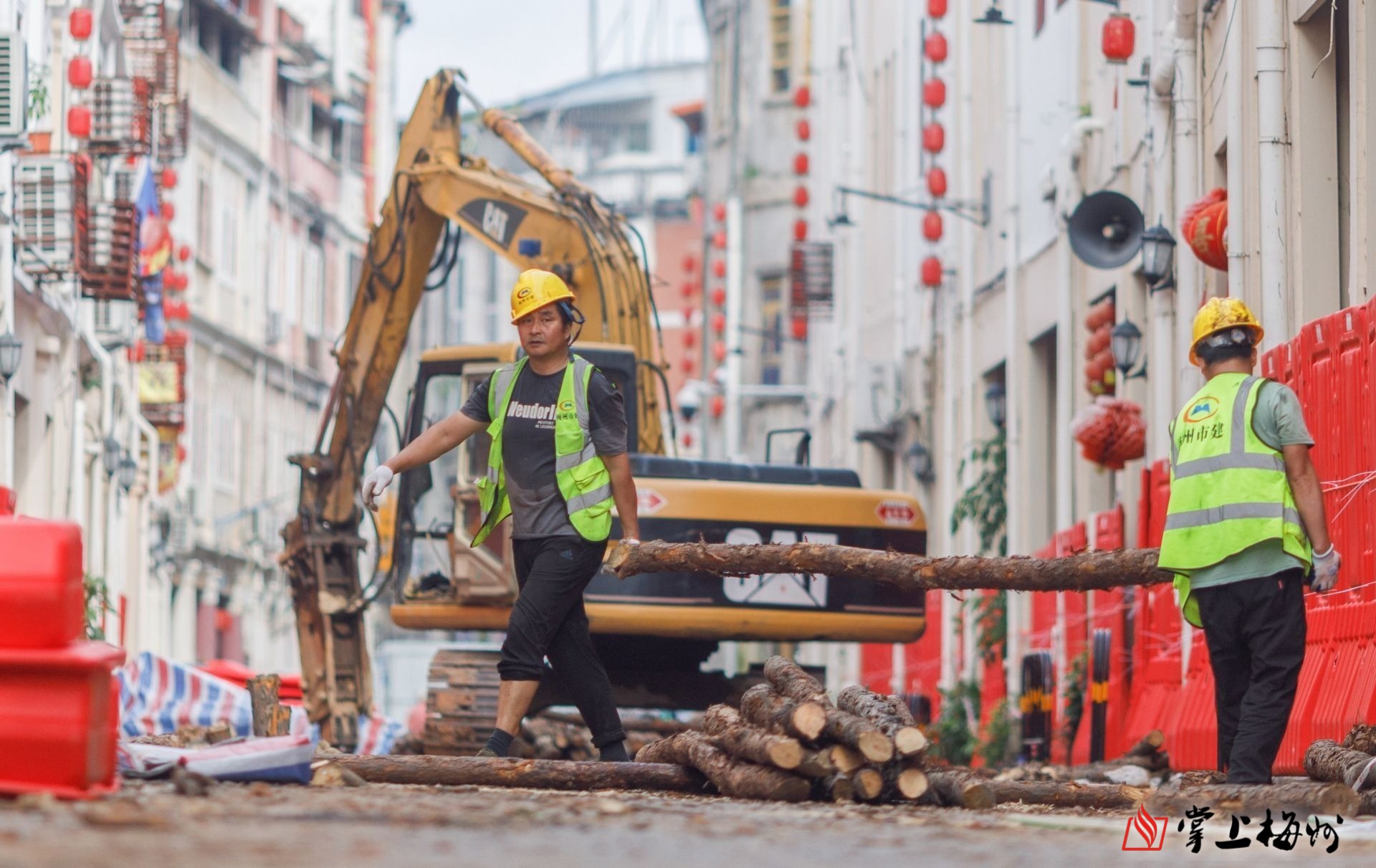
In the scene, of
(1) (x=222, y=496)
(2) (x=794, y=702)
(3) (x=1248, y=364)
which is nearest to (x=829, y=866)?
(2) (x=794, y=702)

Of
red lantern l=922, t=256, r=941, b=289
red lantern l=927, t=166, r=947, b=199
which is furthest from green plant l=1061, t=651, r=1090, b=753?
red lantern l=927, t=166, r=947, b=199

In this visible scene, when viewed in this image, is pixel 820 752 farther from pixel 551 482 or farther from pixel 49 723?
pixel 49 723

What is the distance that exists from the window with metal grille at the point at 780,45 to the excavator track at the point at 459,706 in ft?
121

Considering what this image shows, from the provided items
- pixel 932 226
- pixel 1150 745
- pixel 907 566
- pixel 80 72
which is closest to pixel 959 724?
pixel 932 226

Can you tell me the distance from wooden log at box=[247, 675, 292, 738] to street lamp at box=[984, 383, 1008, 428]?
11.9 m

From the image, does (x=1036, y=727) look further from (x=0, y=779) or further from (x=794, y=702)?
(x=0, y=779)

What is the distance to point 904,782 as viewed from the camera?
28.6 ft

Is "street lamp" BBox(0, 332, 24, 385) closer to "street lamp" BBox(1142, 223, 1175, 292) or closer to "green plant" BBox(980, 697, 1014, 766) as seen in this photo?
"green plant" BBox(980, 697, 1014, 766)

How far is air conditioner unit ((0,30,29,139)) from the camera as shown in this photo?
23562 mm

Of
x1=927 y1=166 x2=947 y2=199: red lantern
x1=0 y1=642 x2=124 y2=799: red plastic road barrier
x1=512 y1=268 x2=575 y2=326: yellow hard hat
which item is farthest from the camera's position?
x1=927 y1=166 x2=947 y2=199: red lantern

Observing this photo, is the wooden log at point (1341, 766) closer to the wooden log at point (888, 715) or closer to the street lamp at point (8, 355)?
the wooden log at point (888, 715)

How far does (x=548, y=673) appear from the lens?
1588 cm

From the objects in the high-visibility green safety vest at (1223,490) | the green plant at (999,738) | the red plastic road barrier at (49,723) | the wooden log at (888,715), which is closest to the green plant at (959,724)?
the green plant at (999,738)

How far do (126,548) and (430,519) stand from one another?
74.3 ft
